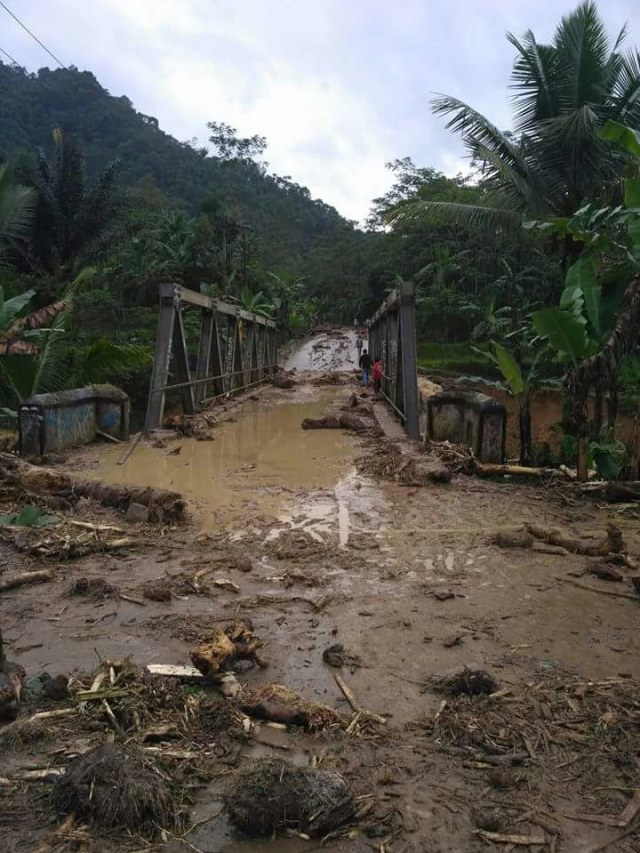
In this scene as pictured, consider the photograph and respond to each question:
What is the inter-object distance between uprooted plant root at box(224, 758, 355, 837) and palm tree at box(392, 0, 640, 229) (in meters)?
15.2

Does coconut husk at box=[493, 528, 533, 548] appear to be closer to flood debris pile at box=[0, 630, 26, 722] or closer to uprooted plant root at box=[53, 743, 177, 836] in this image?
flood debris pile at box=[0, 630, 26, 722]

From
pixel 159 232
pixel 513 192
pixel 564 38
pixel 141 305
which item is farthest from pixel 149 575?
pixel 159 232

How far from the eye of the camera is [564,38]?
52.7 feet

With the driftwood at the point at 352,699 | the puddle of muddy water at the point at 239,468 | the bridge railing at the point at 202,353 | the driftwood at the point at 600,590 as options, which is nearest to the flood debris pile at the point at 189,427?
the puddle of muddy water at the point at 239,468

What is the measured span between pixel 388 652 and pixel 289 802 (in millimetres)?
1579

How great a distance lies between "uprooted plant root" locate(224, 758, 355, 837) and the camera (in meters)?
2.40

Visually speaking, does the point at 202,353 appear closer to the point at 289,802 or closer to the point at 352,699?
the point at 352,699

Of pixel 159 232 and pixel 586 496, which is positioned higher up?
pixel 159 232

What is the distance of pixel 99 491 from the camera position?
23.3 ft

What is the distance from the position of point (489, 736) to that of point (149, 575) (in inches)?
116

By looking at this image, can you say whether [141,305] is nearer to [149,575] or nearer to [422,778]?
[149,575]

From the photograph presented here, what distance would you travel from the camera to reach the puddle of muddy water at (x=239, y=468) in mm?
7684

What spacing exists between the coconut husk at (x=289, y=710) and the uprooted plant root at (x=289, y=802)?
1.81 feet

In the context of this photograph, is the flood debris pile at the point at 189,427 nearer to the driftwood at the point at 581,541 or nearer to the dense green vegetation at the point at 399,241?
the dense green vegetation at the point at 399,241
